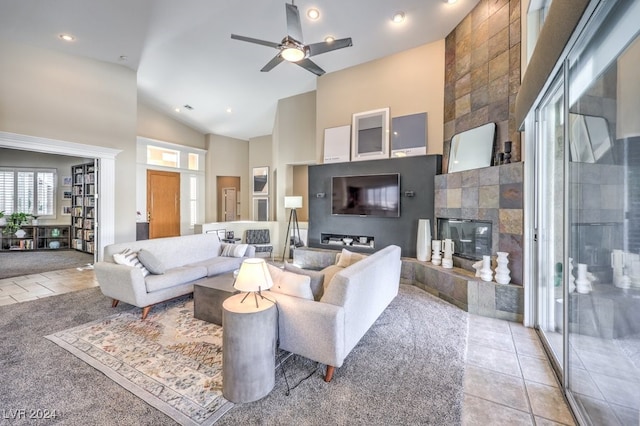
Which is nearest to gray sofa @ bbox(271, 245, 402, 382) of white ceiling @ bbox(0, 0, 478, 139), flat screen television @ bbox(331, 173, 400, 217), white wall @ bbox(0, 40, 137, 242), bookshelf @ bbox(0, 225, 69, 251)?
flat screen television @ bbox(331, 173, 400, 217)

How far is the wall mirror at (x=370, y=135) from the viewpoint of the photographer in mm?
5133

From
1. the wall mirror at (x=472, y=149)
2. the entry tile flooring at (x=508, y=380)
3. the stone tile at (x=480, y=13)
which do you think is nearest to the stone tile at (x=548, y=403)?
the entry tile flooring at (x=508, y=380)

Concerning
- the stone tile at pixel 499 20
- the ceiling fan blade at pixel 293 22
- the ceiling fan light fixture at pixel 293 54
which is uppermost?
the stone tile at pixel 499 20

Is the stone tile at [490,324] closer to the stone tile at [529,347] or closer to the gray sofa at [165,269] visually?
the stone tile at [529,347]

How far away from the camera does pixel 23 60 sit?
14.4 ft

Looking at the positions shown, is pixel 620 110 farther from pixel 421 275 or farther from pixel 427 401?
pixel 421 275

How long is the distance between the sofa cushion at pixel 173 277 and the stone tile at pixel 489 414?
3.30 meters

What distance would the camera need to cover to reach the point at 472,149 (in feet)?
13.0

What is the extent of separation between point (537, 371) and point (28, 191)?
1124 centimetres

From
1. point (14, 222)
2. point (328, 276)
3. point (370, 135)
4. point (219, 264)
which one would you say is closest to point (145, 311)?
point (219, 264)

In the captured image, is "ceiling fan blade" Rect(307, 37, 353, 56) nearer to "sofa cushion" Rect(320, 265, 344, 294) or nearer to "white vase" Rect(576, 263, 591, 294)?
"sofa cushion" Rect(320, 265, 344, 294)

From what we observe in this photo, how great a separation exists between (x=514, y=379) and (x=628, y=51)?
225cm

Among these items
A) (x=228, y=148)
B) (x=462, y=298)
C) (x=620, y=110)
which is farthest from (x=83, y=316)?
(x=228, y=148)

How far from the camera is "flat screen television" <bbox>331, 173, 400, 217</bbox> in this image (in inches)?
197
